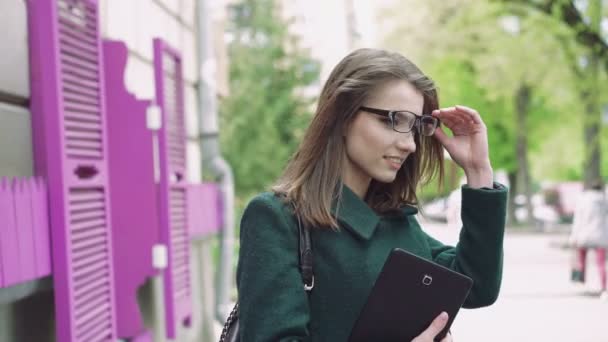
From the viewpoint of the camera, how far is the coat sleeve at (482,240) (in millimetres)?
2033

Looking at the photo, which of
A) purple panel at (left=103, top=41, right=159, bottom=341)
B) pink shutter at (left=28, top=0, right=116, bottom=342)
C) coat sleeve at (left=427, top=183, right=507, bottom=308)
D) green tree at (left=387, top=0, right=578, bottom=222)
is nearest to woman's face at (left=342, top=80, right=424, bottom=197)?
coat sleeve at (left=427, top=183, right=507, bottom=308)

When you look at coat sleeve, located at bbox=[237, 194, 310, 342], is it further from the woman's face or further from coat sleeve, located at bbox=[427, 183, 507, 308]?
coat sleeve, located at bbox=[427, 183, 507, 308]

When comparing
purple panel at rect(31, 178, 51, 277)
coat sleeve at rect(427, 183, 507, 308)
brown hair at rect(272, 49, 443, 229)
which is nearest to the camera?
brown hair at rect(272, 49, 443, 229)

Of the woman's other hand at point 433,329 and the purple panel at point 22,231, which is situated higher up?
the purple panel at point 22,231

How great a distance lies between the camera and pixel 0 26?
2.67 metres

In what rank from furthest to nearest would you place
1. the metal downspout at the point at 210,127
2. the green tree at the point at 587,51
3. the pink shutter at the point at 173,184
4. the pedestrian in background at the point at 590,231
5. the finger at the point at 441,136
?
the green tree at the point at 587,51 → the pedestrian in background at the point at 590,231 → the metal downspout at the point at 210,127 → the pink shutter at the point at 173,184 → the finger at the point at 441,136

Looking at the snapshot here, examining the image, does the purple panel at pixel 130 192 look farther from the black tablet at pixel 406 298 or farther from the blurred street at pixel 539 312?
the black tablet at pixel 406 298

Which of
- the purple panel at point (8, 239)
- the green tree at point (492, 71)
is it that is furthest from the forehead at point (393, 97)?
the green tree at point (492, 71)

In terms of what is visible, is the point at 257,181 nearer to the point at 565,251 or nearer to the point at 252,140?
the point at 252,140

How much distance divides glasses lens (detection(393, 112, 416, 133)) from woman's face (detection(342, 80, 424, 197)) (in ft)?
0.04

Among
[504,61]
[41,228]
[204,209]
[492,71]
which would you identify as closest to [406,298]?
[41,228]

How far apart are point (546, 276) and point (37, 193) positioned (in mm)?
10747

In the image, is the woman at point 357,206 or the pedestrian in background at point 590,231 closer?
the woman at point 357,206

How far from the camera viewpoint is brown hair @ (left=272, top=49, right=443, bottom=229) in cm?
193
